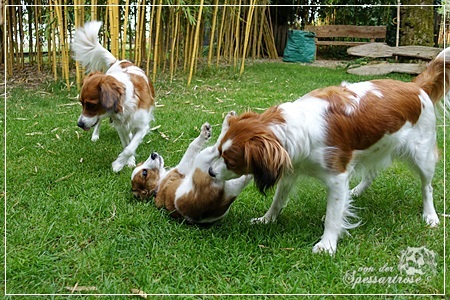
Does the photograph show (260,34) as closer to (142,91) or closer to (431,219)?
(142,91)

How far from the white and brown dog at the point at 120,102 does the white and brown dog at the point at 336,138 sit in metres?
1.66

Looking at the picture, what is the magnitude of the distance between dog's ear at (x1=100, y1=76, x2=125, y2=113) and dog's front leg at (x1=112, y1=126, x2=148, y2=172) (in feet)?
1.13

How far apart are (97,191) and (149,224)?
28.0 inches

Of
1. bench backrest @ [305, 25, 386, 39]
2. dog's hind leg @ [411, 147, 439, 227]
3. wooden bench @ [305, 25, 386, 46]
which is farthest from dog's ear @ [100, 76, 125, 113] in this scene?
bench backrest @ [305, 25, 386, 39]

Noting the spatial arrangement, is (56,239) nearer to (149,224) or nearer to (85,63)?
(149,224)

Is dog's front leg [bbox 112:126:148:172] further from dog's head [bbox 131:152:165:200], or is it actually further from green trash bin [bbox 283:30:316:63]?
green trash bin [bbox 283:30:316:63]

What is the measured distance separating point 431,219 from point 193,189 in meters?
1.70

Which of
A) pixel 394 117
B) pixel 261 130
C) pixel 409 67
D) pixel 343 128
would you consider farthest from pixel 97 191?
pixel 409 67

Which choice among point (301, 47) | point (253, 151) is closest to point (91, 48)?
point (253, 151)

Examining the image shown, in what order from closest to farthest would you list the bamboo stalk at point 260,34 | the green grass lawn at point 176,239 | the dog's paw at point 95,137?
1. the green grass lawn at point 176,239
2. the dog's paw at point 95,137
3. the bamboo stalk at point 260,34

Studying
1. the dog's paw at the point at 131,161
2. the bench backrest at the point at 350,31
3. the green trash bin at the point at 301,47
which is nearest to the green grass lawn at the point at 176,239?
the dog's paw at the point at 131,161

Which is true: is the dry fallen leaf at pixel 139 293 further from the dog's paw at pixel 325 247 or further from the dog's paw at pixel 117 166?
the dog's paw at pixel 117 166

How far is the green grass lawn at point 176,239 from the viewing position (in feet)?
7.83

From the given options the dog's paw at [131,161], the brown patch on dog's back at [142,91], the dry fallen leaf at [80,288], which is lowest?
the dry fallen leaf at [80,288]
